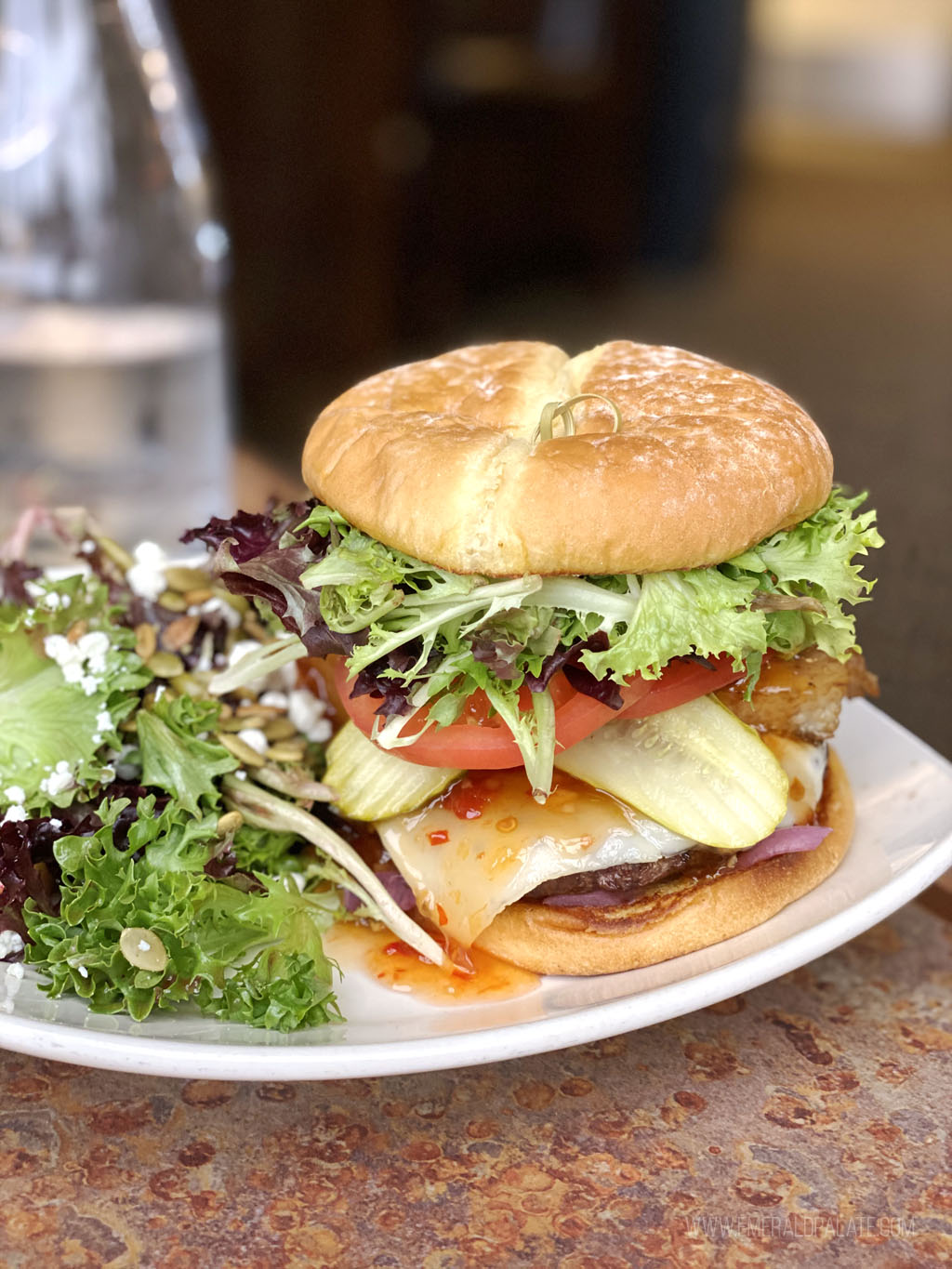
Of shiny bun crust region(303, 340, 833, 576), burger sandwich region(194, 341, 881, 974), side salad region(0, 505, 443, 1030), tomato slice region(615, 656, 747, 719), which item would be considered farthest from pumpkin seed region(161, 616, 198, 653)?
tomato slice region(615, 656, 747, 719)

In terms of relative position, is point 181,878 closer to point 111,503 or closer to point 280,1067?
point 280,1067

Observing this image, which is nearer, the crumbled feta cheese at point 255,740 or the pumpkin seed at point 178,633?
the crumbled feta cheese at point 255,740

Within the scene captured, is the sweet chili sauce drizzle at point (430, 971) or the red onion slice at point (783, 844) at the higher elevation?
the red onion slice at point (783, 844)

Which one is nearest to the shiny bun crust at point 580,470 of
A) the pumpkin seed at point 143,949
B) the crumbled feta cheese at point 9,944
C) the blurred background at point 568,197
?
the pumpkin seed at point 143,949

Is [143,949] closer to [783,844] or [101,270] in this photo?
[783,844]

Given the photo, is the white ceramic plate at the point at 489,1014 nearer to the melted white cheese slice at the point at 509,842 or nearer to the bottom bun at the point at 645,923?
the bottom bun at the point at 645,923

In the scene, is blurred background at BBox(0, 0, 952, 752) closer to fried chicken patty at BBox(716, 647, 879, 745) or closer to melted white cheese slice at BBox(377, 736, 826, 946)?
fried chicken patty at BBox(716, 647, 879, 745)
